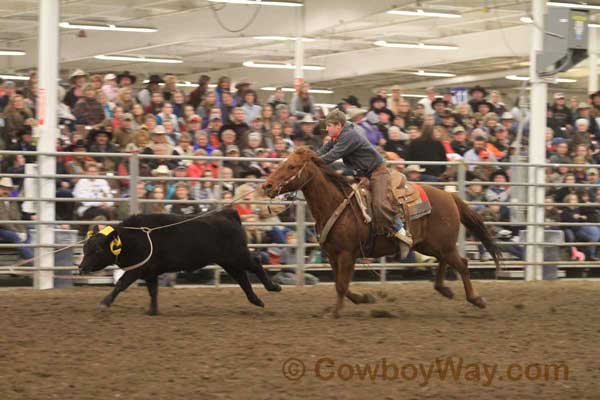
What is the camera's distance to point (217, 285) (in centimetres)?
1263

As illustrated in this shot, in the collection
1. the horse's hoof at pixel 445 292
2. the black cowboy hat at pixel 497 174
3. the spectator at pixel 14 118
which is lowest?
the horse's hoof at pixel 445 292

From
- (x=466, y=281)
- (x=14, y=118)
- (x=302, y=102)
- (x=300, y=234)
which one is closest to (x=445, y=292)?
(x=466, y=281)

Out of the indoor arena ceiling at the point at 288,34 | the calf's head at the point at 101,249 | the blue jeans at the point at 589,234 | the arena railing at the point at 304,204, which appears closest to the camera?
the calf's head at the point at 101,249

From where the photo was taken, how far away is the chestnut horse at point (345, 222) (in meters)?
9.45

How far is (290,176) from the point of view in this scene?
371 inches

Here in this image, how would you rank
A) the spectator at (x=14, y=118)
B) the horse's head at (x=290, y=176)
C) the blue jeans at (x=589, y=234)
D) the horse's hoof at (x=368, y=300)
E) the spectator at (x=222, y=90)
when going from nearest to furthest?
the horse's head at (x=290, y=176), the horse's hoof at (x=368, y=300), the spectator at (x=14, y=118), the blue jeans at (x=589, y=234), the spectator at (x=222, y=90)

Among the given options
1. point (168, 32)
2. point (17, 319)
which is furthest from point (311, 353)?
point (168, 32)

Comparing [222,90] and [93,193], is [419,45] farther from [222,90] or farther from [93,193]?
[93,193]

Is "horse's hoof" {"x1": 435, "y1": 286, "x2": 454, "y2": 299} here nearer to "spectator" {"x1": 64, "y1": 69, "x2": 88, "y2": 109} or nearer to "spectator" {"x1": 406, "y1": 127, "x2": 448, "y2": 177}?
"spectator" {"x1": 406, "y1": 127, "x2": 448, "y2": 177}

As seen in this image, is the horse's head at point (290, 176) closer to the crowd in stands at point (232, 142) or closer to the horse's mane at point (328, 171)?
the horse's mane at point (328, 171)

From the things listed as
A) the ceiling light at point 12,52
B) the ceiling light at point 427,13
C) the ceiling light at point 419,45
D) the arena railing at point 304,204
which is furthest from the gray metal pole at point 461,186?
the ceiling light at point 12,52

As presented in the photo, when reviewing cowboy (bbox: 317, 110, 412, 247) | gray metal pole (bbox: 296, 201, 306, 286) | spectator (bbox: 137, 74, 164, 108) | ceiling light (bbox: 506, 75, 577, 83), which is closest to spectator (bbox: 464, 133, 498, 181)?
gray metal pole (bbox: 296, 201, 306, 286)

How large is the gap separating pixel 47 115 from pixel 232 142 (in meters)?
3.11

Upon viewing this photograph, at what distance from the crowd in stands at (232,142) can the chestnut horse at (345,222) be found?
1.62 m
